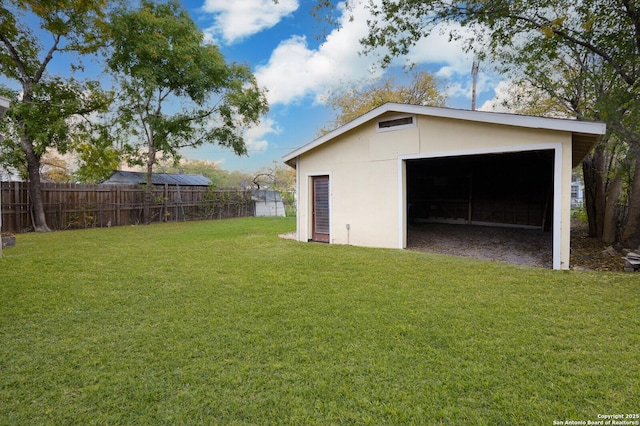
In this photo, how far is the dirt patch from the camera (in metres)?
6.08

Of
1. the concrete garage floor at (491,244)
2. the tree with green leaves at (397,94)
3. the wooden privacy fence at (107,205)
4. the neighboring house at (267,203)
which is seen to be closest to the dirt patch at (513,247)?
the concrete garage floor at (491,244)

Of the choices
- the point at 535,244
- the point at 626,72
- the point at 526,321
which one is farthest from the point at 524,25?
the point at 526,321

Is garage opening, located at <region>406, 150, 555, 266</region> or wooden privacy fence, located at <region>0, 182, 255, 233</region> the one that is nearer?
garage opening, located at <region>406, 150, 555, 266</region>

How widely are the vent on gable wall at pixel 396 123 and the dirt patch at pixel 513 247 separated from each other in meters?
2.73

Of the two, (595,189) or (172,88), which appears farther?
(172,88)

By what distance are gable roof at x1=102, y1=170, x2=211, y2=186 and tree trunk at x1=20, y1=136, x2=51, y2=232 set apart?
5.39 m

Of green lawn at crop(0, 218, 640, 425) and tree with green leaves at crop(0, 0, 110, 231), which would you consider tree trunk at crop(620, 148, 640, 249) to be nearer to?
green lawn at crop(0, 218, 640, 425)

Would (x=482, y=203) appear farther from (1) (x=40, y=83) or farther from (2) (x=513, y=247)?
(1) (x=40, y=83)

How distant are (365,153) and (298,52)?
332 inches

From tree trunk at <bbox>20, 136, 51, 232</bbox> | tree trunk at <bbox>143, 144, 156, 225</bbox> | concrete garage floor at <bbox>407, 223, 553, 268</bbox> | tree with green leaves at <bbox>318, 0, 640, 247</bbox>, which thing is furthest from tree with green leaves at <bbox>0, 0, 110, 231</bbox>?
concrete garage floor at <bbox>407, 223, 553, 268</bbox>

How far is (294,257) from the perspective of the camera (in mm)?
6277

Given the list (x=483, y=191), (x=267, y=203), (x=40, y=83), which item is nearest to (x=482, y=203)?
(x=483, y=191)

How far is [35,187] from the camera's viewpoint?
10.5 meters

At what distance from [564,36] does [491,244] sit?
4.51 metres
